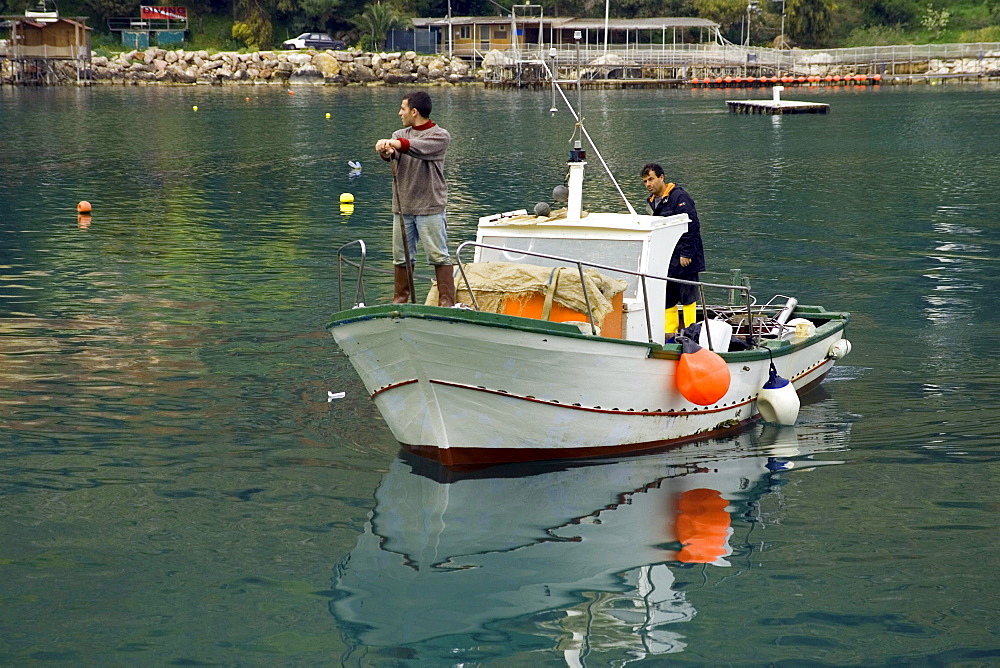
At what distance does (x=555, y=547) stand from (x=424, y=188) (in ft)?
11.2

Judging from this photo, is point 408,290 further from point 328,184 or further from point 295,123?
point 295,123

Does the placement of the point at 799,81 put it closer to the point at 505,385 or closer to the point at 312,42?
the point at 312,42

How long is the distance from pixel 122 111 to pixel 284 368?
57.7 meters

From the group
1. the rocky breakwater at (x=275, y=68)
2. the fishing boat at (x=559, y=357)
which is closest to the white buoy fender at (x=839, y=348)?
the fishing boat at (x=559, y=357)

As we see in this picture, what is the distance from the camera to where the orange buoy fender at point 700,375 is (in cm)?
1077

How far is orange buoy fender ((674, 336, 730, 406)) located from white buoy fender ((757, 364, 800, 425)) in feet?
5.14

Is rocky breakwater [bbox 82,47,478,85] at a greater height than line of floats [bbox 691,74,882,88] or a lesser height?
greater

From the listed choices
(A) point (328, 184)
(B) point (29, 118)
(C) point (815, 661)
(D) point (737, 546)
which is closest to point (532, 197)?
(A) point (328, 184)

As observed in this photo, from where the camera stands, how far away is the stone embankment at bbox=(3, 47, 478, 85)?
99.3 metres

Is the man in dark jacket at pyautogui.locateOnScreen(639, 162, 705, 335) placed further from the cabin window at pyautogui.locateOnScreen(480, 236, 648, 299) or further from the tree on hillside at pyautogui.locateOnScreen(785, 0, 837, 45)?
the tree on hillside at pyautogui.locateOnScreen(785, 0, 837, 45)

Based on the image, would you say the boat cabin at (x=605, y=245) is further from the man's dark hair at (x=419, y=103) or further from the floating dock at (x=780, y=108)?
the floating dock at (x=780, y=108)

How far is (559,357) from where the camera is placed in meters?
9.95

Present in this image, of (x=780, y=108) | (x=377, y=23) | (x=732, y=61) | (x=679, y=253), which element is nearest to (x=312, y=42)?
(x=377, y=23)

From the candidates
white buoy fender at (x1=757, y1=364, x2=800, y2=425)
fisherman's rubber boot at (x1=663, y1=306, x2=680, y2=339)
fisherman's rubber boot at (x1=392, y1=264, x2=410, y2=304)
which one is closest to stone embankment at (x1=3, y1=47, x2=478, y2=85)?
fisherman's rubber boot at (x1=663, y1=306, x2=680, y2=339)
